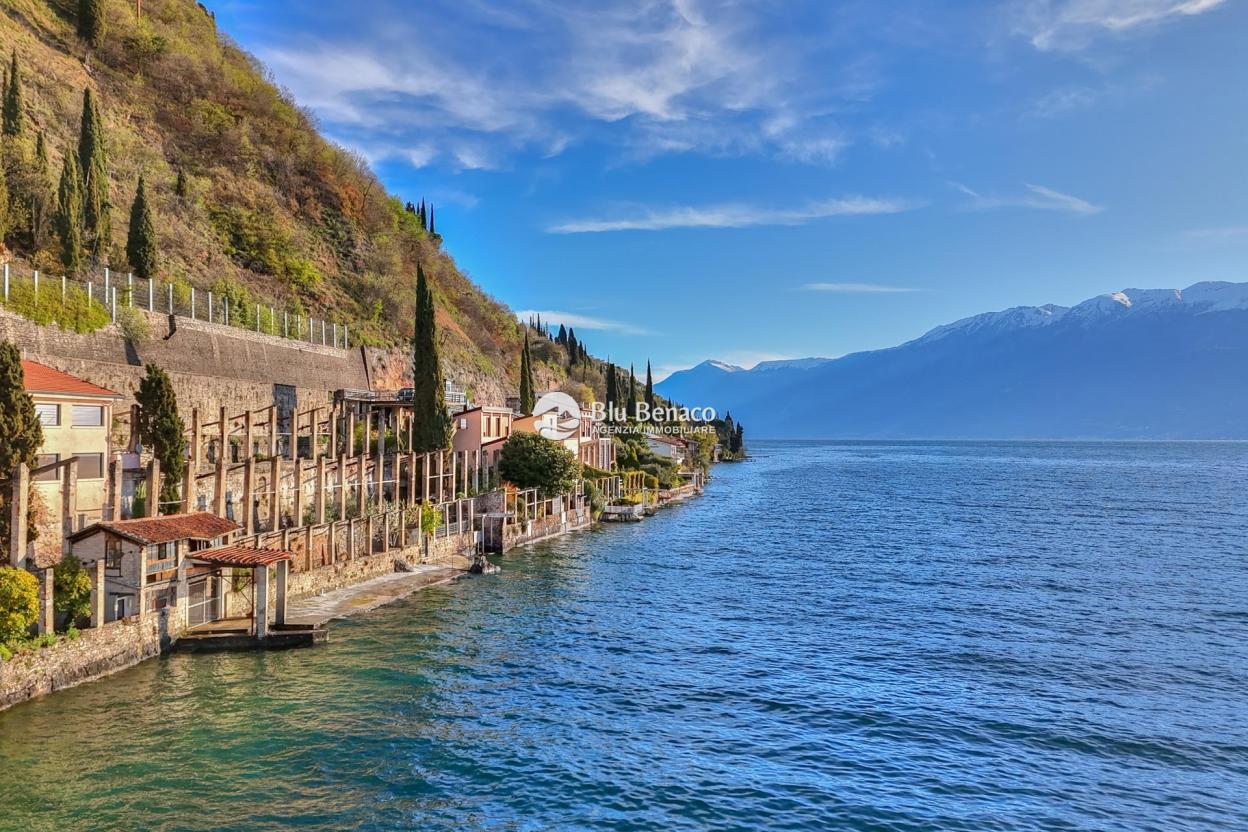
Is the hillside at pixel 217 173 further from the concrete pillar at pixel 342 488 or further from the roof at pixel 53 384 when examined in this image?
A: the roof at pixel 53 384

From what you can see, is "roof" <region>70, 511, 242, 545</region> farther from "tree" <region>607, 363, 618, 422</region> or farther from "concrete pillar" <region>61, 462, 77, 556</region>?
"tree" <region>607, 363, 618, 422</region>

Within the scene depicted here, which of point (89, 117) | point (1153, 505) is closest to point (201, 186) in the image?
point (89, 117)

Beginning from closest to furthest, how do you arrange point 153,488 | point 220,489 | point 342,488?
point 153,488 < point 220,489 < point 342,488

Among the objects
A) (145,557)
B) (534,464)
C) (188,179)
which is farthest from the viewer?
(188,179)

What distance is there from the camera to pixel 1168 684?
2636 cm

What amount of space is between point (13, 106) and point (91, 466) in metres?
35.2

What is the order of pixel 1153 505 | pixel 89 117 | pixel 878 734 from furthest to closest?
1. pixel 1153 505
2. pixel 89 117
3. pixel 878 734

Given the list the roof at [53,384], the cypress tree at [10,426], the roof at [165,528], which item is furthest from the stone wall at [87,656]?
the roof at [53,384]

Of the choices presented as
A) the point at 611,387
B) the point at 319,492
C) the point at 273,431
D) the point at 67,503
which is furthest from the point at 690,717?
the point at 611,387

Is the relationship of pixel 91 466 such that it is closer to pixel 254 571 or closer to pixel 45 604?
pixel 254 571

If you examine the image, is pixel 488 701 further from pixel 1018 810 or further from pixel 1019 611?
pixel 1019 611

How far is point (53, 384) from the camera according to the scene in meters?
27.3

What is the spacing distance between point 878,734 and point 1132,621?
2017 centimetres

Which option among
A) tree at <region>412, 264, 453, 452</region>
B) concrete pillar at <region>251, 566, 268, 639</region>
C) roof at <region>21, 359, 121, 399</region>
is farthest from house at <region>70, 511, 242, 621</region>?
tree at <region>412, 264, 453, 452</region>
